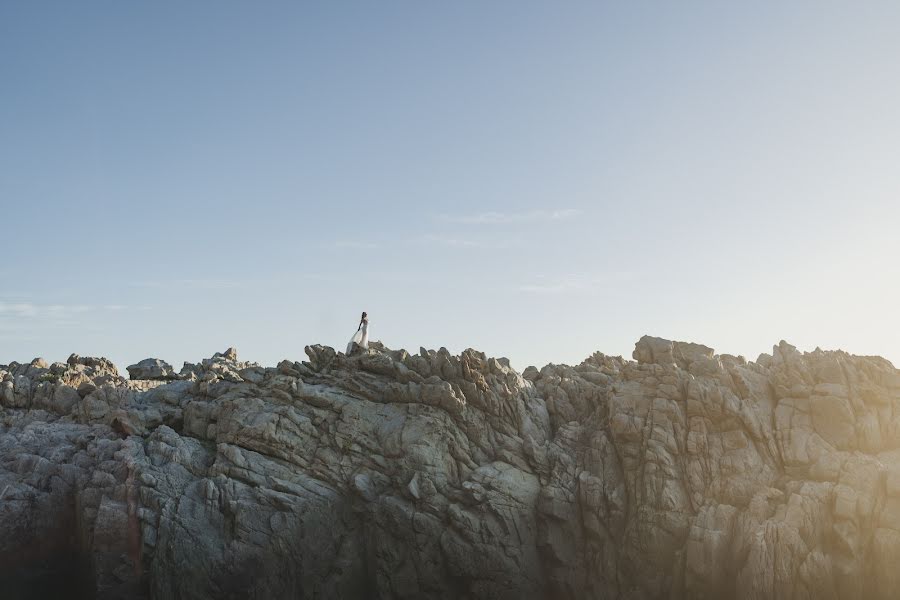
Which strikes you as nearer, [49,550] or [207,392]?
[49,550]

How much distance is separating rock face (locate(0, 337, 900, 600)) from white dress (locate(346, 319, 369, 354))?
9.38ft

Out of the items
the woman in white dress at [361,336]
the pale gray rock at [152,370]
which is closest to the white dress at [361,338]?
the woman in white dress at [361,336]

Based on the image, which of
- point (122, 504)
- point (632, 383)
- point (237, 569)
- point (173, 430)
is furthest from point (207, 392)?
point (632, 383)

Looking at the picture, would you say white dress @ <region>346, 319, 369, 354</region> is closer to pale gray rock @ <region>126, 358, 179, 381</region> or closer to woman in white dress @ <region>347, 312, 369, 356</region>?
woman in white dress @ <region>347, 312, 369, 356</region>

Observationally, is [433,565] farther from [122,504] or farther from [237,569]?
[122,504]

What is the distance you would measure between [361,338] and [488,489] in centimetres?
1378

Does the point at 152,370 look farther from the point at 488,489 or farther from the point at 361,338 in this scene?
the point at 488,489

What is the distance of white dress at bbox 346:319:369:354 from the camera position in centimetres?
4719

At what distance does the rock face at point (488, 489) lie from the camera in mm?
35125

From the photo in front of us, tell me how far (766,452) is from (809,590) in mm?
7411

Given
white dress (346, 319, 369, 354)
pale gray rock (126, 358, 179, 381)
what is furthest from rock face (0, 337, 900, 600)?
pale gray rock (126, 358, 179, 381)

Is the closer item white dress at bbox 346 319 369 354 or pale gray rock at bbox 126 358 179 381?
white dress at bbox 346 319 369 354

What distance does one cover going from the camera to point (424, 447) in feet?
135

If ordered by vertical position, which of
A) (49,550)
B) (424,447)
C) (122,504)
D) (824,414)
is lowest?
(49,550)
